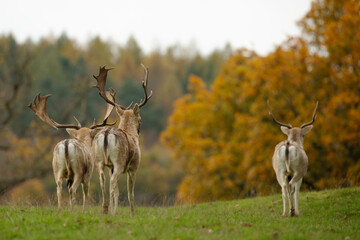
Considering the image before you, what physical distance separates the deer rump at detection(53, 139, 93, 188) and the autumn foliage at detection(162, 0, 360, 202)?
6.84 m

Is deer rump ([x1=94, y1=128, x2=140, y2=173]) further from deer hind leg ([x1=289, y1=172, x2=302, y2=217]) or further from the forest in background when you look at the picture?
deer hind leg ([x1=289, y1=172, x2=302, y2=217])

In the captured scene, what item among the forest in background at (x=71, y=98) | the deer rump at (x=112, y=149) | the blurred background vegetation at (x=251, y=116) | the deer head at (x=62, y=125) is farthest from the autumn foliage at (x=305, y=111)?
the deer rump at (x=112, y=149)

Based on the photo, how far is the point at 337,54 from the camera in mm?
23328

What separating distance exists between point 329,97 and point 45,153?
15774mm

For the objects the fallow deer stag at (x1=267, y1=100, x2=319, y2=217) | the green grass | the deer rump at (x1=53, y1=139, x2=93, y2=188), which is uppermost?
the deer rump at (x1=53, y1=139, x2=93, y2=188)

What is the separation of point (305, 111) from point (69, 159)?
15.0 metres

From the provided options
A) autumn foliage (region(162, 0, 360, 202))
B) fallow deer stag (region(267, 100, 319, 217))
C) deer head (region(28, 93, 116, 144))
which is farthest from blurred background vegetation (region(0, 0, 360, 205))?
fallow deer stag (region(267, 100, 319, 217))

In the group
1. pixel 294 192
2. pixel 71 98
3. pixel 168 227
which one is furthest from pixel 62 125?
pixel 71 98

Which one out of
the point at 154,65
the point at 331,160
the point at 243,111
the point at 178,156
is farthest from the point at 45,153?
the point at 154,65

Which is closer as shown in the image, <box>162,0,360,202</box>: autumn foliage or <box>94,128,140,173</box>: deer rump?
<box>94,128,140,173</box>: deer rump

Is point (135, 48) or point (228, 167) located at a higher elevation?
point (135, 48)

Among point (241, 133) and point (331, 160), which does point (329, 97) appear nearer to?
point (331, 160)

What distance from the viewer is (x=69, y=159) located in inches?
413

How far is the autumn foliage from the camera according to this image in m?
22.3
